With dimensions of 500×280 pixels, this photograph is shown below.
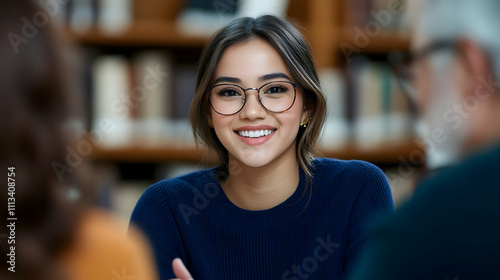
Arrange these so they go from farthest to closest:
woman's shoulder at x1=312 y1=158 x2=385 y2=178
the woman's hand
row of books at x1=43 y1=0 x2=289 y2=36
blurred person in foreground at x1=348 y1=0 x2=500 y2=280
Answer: row of books at x1=43 y1=0 x2=289 y2=36 < woman's shoulder at x1=312 y1=158 x2=385 y2=178 < the woman's hand < blurred person in foreground at x1=348 y1=0 x2=500 y2=280

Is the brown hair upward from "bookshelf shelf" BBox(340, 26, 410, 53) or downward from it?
downward

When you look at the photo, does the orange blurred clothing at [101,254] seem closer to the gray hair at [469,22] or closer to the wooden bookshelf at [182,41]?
the gray hair at [469,22]

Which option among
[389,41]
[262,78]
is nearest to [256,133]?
[262,78]

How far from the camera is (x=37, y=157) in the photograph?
64 centimetres

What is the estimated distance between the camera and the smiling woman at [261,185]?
1108mm

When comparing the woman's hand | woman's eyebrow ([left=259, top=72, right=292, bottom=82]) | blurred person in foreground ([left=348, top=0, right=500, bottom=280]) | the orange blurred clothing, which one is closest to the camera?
blurred person in foreground ([left=348, top=0, right=500, bottom=280])

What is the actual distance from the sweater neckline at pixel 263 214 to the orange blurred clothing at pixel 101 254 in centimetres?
41

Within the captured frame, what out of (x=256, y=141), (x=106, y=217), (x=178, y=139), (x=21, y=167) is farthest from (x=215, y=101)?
(x=178, y=139)

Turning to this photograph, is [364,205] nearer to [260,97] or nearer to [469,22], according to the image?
[260,97]

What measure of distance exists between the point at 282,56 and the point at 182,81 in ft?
4.51

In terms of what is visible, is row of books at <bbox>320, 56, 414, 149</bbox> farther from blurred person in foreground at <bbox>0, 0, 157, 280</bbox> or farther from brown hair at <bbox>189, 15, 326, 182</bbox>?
blurred person in foreground at <bbox>0, 0, 157, 280</bbox>

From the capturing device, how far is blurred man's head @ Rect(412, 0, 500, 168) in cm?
61

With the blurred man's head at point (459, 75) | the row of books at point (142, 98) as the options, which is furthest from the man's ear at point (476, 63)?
the row of books at point (142, 98)

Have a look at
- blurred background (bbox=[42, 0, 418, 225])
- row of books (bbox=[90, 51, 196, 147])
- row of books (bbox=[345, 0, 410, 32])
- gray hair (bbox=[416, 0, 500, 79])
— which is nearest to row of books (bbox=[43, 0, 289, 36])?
blurred background (bbox=[42, 0, 418, 225])
